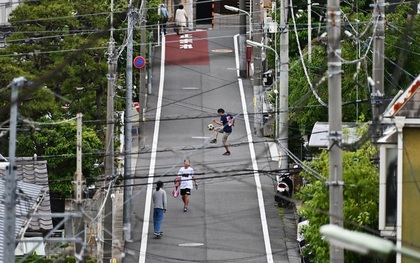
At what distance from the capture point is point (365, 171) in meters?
28.0

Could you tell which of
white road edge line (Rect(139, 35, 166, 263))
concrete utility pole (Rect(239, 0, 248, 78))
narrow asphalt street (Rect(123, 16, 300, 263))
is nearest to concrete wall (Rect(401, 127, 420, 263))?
narrow asphalt street (Rect(123, 16, 300, 263))

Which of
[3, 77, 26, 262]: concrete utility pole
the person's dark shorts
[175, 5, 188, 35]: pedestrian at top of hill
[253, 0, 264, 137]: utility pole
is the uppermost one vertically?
[3, 77, 26, 262]: concrete utility pole

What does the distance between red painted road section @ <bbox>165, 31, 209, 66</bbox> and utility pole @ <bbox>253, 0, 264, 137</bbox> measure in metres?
2.42

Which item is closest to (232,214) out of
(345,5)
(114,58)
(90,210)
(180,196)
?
(180,196)

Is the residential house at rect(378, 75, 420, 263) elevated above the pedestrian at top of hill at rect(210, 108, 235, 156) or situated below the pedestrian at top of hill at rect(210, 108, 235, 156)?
above

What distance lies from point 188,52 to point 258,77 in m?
7.26

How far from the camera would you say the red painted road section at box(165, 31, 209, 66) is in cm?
5838

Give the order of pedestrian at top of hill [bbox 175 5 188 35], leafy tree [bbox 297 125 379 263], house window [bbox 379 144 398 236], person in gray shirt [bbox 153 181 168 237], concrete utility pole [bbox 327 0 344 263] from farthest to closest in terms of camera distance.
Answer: pedestrian at top of hill [bbox 175 5 188 35]
person in gray shirt [bbox 153 181 168 237]
leafy tree [bbox 297 125 379 263]
house window [bbox 379 144 398 236]
concrete utility pole [bbox 327 0 344 263]

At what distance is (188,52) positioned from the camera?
60.1m

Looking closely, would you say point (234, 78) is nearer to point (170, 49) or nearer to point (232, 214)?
point (170, 49)

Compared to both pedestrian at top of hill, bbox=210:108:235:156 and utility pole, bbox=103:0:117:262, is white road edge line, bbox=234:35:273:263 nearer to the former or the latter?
pedestrian at top of hill, bbox=210:108:235:156

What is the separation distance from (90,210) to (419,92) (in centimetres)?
803

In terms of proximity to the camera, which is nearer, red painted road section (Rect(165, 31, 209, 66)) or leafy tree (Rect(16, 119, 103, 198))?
leafy tree (Rect(16, 119, 103, 198))

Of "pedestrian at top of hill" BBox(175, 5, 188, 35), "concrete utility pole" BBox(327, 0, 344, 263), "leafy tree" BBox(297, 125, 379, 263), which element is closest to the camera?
"concrete utility pole" BBox(327, 0, 344, 263)
